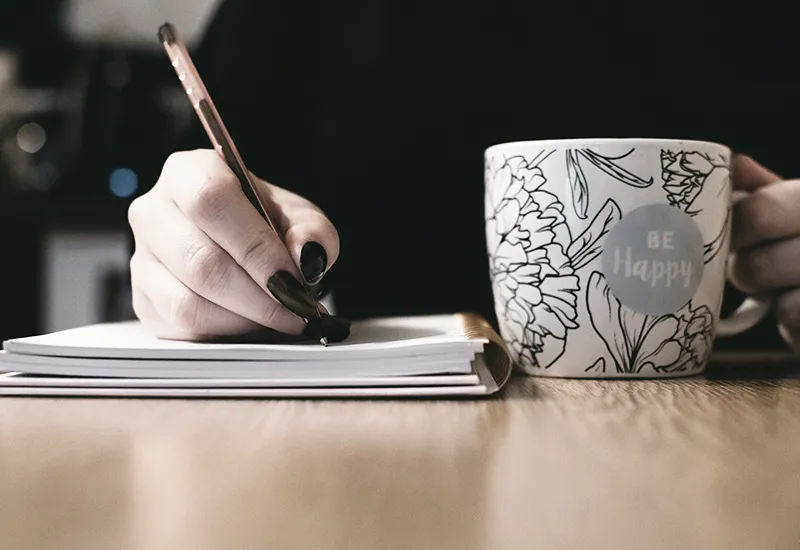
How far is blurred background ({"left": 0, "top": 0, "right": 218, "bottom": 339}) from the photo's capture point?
154 cm

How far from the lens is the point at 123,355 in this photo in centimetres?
44

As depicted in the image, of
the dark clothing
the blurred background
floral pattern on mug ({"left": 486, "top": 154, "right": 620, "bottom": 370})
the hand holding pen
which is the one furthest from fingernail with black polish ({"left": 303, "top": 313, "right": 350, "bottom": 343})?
the blurred background

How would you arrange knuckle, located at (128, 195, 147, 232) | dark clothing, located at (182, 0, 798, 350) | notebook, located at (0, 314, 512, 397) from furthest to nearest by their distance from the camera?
1. dark clothing, located at (182, 0, 798, 350)
2. knuckle, located at (128, 195, 147, 232)
3. notebook, located at (0, 314, 512, 397)

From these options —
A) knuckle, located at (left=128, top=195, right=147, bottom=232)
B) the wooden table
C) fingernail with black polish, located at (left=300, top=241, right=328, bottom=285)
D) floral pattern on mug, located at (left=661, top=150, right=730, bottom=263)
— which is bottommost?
the wooden table

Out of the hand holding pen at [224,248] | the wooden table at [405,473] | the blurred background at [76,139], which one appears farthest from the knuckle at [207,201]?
the blurred background at [76,139]

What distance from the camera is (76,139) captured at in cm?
158

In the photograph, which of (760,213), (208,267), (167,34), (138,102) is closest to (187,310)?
(208,267)

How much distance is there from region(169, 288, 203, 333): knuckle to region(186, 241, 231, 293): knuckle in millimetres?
17

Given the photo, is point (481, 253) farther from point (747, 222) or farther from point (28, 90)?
point (28, 90)

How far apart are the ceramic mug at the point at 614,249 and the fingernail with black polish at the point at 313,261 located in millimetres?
117

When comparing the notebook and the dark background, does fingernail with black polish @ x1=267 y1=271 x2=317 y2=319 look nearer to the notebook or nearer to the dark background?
the notebook

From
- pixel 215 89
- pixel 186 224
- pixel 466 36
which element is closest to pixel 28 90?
pixel 215 89

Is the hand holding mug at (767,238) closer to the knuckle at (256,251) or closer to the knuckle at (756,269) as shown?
the knuckle at (756,269)

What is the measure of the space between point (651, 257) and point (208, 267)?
0.85 ft
